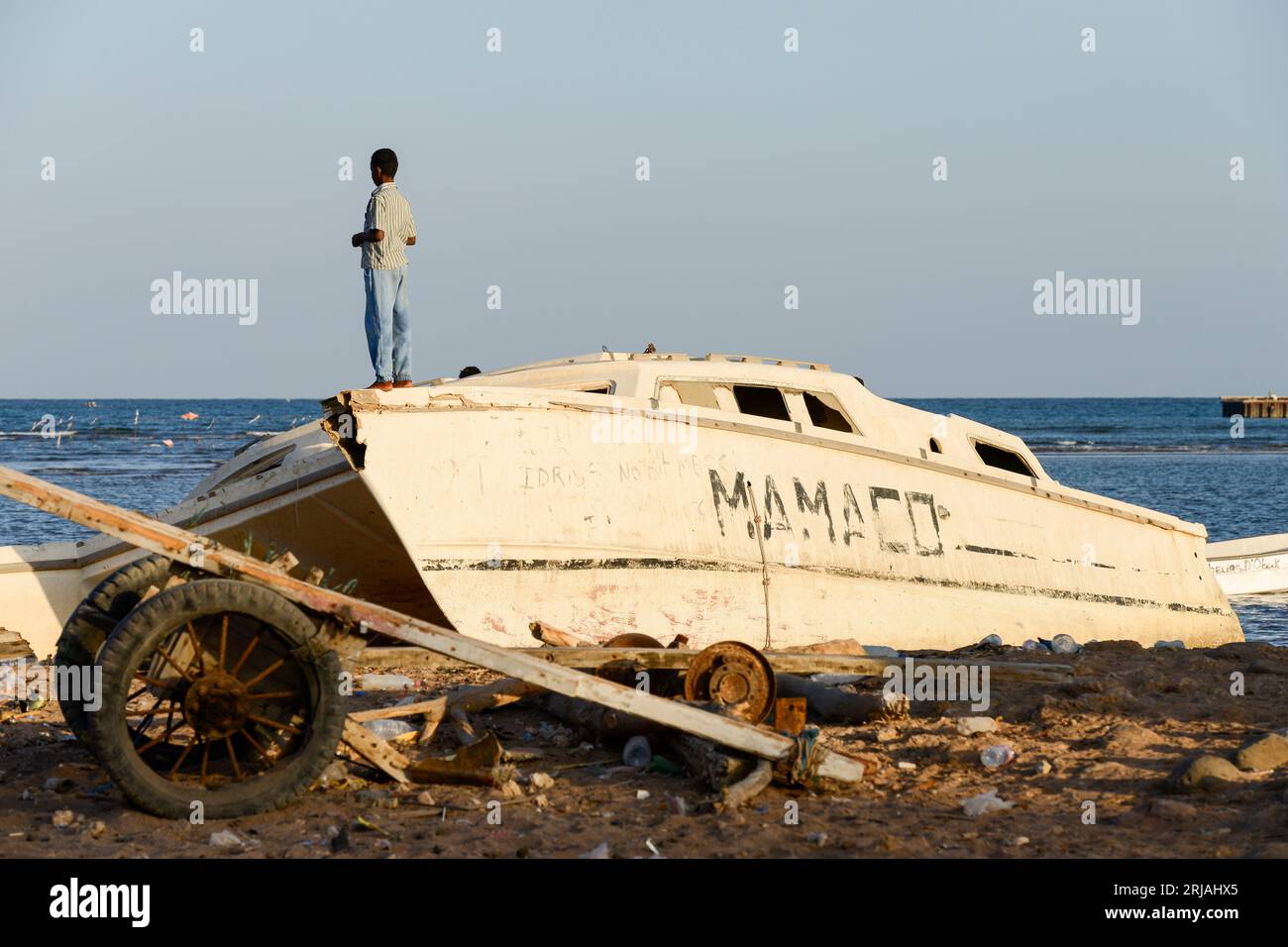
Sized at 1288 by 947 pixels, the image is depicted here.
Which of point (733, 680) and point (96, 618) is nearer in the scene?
point (96, 618)

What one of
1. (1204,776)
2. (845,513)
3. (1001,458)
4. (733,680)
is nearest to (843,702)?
(733,680)

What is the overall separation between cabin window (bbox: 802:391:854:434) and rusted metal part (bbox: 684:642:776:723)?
443cm

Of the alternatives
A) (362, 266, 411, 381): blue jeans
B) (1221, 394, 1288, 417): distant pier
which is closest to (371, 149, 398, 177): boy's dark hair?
(362, 266, 411, 381): blue jeans

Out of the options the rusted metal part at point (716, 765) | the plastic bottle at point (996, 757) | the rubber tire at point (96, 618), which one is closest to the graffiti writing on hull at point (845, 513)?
the plastic bottle at point (996, 757)

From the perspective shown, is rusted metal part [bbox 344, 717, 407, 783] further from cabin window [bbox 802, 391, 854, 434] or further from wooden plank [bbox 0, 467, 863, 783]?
cabin window [bbox 802, 391, 854, 434]

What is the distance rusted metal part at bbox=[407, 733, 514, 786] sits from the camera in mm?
5820

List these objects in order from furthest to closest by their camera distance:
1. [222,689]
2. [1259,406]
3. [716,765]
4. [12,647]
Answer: [1259,406], [12,647], [716,765], [222,689]

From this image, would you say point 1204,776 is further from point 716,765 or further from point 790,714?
→ point 716,765

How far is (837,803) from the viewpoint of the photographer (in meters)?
5.54

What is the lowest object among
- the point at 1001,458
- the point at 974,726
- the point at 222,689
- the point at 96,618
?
the point at 974,726

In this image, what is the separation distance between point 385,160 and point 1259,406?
76.4 m
